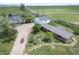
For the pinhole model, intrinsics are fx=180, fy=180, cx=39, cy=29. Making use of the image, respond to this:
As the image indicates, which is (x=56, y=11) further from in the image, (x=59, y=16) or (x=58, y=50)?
(x=58, y=50)

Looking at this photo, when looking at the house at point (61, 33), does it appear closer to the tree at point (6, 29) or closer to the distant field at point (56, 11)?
the distant field at point (56, 11)

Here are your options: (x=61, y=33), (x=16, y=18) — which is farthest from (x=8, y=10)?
(x=61, y=33)

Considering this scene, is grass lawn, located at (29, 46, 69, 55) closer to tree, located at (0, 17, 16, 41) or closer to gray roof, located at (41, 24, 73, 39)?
gray roof, located at (41, 24, 73, 39)

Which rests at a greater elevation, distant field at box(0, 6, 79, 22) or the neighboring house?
distant field at box(0, 6, 79, 22)

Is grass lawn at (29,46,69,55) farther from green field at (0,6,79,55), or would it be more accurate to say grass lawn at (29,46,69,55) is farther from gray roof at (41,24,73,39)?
gray roof at (41,24,73,39)

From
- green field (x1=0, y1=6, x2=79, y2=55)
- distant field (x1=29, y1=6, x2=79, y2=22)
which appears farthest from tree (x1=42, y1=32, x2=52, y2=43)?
distant field (x1=29, y1=6, x2=79, y2=22)

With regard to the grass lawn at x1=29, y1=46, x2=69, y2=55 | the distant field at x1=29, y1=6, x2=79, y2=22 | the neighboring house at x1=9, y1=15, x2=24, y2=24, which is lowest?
the grass lawn at x1=29, y1=46, x2=69, y2=55
